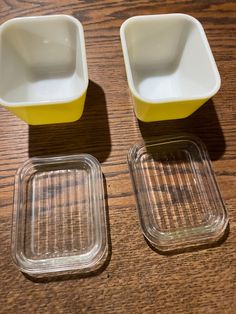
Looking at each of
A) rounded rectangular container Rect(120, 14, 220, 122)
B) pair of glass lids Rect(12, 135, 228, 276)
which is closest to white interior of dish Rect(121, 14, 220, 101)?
rounded rectangular container Rect(120, 14, 220, 122)

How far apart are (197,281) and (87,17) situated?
0.54 metres

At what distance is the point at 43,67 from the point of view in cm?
66

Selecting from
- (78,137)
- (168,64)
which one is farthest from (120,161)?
(168,64)

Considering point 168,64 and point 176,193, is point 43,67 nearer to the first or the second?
point 168,64

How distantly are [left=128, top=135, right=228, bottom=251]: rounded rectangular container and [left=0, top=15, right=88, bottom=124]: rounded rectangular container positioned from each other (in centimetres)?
15

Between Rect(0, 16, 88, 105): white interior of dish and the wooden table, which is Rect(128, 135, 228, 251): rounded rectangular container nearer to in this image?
the wooden table

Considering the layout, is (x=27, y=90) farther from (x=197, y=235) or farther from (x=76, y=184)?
(x=197, y=235)

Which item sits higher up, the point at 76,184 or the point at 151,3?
the point at 151,3

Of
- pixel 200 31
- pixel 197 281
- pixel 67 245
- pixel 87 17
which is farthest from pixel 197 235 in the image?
pixel 87 17

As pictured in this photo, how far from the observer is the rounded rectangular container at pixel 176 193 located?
54 centimetres

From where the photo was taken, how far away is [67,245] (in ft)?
1.76

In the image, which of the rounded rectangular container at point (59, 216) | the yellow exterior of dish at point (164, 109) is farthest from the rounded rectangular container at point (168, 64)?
the rounded rectangular container at point (59, 216)

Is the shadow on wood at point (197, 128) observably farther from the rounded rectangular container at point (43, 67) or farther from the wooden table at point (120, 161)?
the rounded rectangular container at point (43, 67)

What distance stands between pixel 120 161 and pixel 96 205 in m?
0.09
